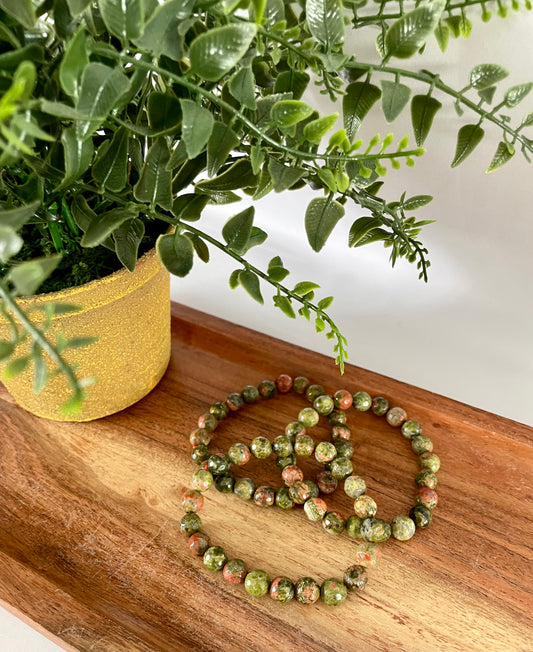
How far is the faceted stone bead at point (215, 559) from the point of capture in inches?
18.8

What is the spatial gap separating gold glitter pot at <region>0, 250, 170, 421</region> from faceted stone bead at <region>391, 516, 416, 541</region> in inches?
9.6

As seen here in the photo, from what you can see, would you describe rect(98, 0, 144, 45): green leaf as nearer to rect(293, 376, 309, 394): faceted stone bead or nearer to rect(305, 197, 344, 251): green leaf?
rect(305, 197, 344, 251): green leaf

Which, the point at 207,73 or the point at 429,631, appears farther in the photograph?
the point at 429,631

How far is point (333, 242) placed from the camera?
2.62 feet

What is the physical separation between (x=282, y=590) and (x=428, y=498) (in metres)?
0.14

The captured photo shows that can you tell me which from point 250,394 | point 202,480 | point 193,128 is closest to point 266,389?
point 250,394

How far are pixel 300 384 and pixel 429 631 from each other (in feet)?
0.77

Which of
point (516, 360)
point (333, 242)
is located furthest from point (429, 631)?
point (333, 242)

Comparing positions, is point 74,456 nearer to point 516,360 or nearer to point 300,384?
point 300,384

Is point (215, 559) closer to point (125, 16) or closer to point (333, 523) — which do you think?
point (333, 523)

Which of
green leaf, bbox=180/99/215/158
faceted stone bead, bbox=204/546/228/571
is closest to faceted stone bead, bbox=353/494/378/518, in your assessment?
faceted stone bead, bbox=204/546/228/571

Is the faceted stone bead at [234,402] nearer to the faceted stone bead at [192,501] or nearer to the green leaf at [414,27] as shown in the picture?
the faceted stone bead at [192,501]

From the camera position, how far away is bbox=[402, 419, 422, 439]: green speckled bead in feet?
1.84

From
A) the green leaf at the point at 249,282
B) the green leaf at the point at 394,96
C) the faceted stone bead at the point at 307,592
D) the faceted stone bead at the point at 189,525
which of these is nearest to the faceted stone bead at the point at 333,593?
the faceted stone bead at the point at 307,592
